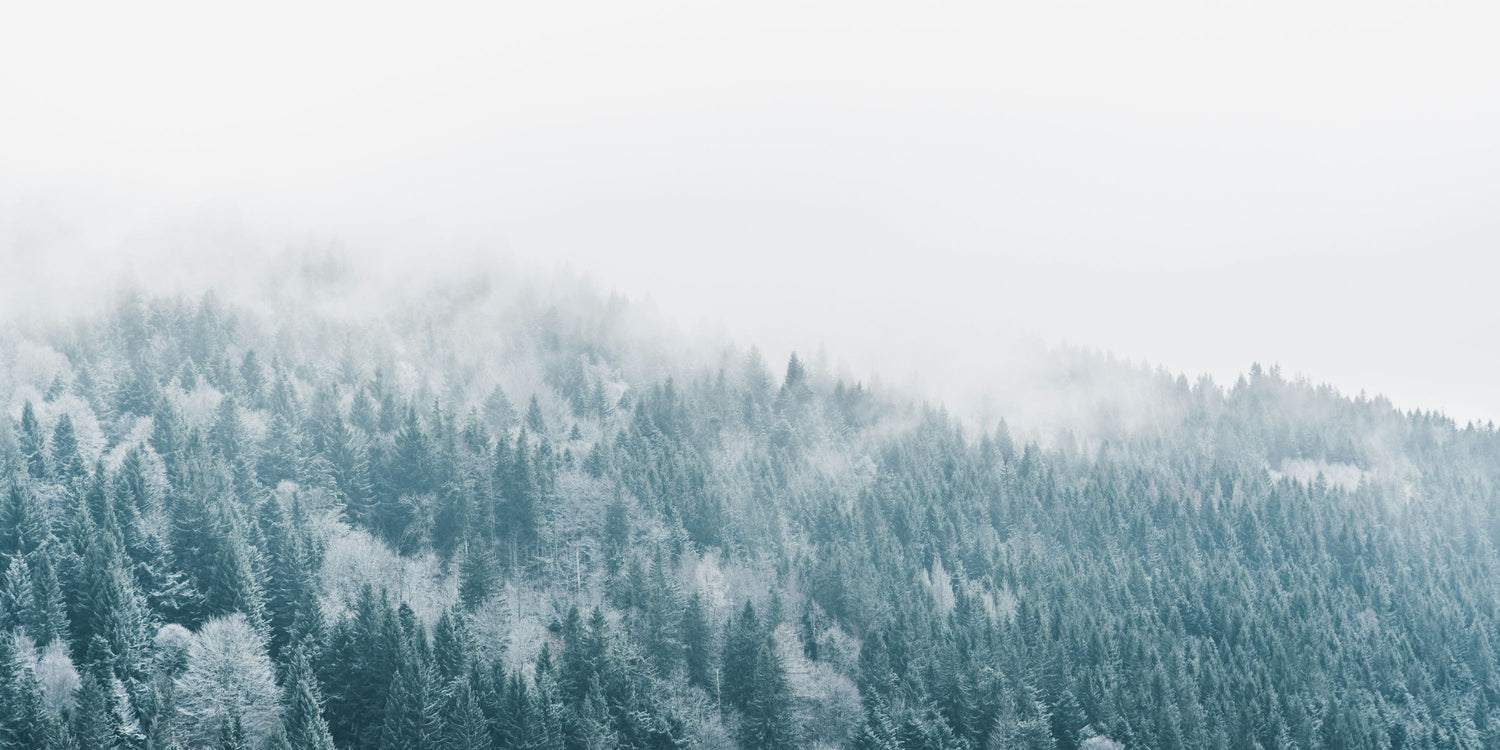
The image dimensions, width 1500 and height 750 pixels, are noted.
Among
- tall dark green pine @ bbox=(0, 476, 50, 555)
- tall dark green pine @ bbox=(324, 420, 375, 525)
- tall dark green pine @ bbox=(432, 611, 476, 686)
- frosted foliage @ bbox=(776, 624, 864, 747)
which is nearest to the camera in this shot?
tall dark green pine @ bbox=(432, 611, 476, 686)

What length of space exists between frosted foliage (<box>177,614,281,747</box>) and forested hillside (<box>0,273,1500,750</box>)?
0.67 ft

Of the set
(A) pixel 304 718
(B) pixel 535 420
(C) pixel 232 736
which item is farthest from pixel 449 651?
(B) pixel 535 420

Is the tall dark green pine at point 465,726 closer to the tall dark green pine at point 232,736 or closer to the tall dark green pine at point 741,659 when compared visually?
the tall dark green pine at point 232,736

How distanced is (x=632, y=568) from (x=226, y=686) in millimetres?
35557

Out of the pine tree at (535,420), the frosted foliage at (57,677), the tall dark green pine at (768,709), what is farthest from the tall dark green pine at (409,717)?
the pine tree at (535,420)

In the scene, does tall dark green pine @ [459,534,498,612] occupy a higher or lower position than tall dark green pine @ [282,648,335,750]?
higher

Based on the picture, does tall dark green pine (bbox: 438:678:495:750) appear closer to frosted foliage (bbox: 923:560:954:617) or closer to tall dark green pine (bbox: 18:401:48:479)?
tall dark green pine (bbox: 18:401:48:479)

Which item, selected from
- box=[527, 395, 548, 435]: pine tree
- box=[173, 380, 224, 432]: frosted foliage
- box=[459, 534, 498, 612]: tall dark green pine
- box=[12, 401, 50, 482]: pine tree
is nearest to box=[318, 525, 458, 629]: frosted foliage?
box=[459, 534, 498, 612]: tall dark green pine

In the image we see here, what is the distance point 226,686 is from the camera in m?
68.7

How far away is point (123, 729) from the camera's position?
200 feet

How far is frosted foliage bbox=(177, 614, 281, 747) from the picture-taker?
66812 millimetres

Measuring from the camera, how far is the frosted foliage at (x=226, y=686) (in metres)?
66.8

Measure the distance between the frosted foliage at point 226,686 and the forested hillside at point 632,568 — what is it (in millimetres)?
203

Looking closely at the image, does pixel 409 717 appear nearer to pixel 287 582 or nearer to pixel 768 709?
pixel 287 582
